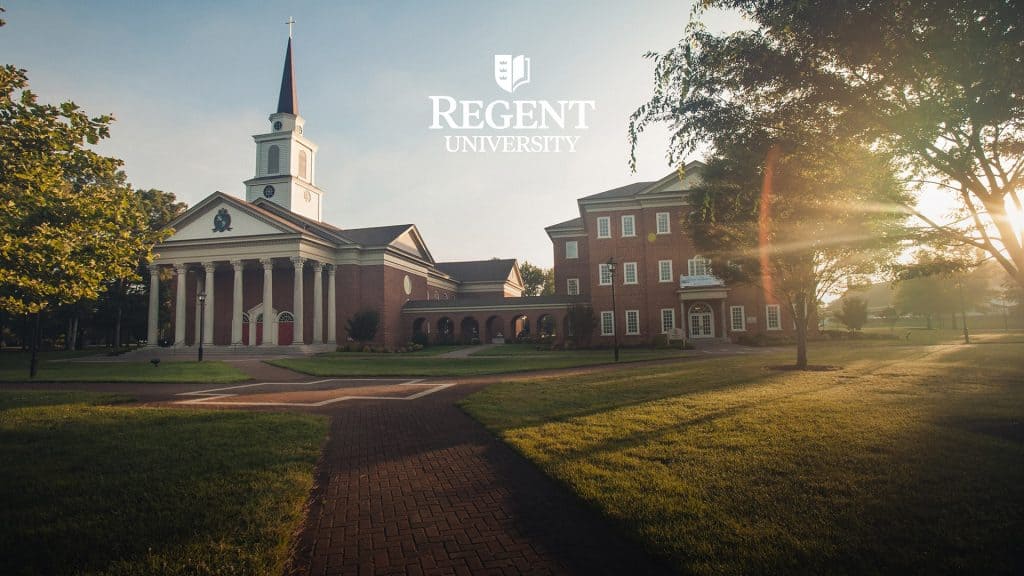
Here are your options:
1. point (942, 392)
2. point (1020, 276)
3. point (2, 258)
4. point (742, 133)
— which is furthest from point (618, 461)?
point (2, 258)

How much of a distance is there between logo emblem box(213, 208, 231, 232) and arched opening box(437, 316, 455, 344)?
→ 19.9 meters

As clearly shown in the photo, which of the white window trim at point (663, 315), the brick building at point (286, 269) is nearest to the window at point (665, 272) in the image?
the white window trim at point (663, 315)

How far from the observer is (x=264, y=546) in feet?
13.4

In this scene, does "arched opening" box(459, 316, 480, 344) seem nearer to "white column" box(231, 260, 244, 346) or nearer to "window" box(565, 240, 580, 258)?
"window" box(565, 240, 580, 258)

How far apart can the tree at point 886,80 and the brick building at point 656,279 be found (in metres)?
30.5

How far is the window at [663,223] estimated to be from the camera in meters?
40.4

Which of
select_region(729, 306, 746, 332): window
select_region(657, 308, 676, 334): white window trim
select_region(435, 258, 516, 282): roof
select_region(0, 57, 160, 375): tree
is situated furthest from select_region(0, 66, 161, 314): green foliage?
select_region(435, 258, 516, 282): roof

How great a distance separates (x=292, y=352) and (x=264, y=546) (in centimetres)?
3587

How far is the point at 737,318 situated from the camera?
3959cm

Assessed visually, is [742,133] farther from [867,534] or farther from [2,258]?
[2,258]

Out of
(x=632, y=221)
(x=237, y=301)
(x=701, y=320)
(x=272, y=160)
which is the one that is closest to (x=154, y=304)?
(x=237, y=301)

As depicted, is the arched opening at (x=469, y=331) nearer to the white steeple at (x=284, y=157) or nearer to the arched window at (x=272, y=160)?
the white steeple at (x=284, y=157)

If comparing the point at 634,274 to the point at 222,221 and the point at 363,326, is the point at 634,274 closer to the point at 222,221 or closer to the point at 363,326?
the point at 363,326

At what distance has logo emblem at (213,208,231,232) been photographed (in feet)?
133
